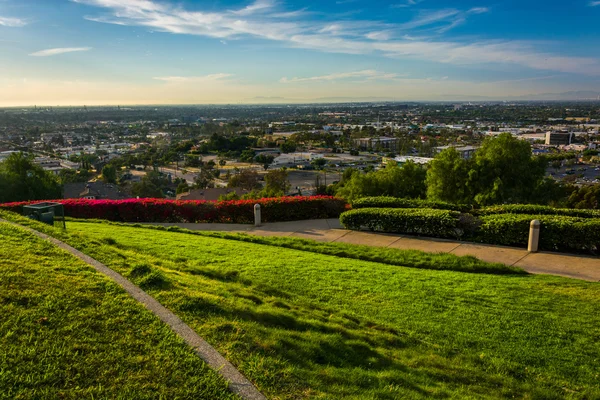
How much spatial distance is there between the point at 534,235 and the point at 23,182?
79.9 feet

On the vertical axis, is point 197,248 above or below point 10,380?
below

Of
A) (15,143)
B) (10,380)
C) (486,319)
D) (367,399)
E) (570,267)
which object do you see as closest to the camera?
(10,380)

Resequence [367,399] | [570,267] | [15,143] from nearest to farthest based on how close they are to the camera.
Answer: [367,399] < [570,267] < [15,143]

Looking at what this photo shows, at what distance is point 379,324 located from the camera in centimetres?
512

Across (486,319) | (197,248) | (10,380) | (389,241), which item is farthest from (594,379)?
(197,248)

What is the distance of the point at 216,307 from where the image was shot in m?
4.58

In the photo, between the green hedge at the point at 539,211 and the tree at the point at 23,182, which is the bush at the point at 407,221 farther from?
the tree at the point at 23,182

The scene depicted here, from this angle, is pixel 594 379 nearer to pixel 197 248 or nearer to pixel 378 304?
pixel 378 304

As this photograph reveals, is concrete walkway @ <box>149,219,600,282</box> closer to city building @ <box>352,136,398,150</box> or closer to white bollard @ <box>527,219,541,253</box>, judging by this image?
white bollard @ <box>527,219,541,253</box>

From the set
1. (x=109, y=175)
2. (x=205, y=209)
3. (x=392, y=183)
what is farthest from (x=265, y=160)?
(x=205, y=209)

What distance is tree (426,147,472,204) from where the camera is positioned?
17859mm

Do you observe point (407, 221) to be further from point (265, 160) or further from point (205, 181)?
point (265, 160)

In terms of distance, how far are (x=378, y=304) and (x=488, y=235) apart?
4706mm

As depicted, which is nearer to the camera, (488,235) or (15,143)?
(488,235)
